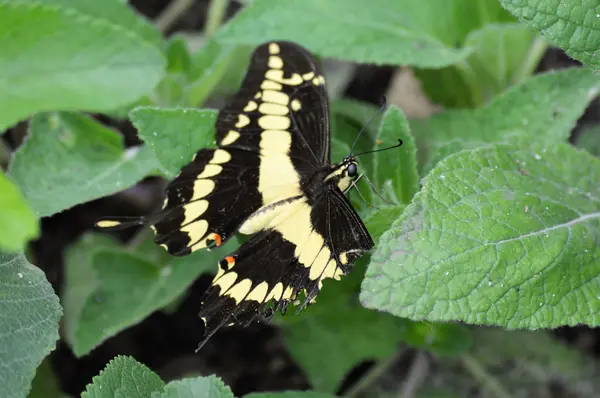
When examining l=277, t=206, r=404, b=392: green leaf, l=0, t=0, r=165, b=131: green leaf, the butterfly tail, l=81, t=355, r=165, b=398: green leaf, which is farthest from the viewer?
l=277, t=206, r=404, b=392: green leaf

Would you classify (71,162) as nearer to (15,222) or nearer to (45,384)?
(45,384)

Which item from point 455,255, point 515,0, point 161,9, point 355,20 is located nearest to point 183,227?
point 455,255

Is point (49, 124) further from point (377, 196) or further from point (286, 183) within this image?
point (377, 196)

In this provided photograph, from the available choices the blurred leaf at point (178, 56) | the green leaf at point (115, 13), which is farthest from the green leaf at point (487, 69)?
the green leaf at point (115, 13)

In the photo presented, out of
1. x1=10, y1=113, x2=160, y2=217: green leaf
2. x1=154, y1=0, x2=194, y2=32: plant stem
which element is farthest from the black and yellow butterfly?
x1=154, y1=0, x2=194, y2=32: plant stem

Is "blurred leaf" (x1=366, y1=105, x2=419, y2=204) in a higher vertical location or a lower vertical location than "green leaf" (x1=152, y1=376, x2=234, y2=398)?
higher

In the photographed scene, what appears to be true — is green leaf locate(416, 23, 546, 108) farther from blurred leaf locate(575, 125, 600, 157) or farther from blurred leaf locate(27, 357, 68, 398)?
blurred leaf locate(27, 357, 68, 398)

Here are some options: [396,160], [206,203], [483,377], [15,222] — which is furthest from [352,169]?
[483,377]
